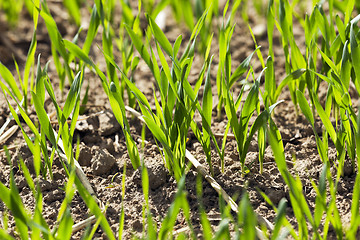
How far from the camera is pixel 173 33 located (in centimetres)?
280

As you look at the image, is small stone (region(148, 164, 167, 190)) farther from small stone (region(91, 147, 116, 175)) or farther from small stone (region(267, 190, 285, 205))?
small stone (region(267, 190, 285, 205))

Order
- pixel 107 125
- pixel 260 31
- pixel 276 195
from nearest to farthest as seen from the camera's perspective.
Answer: pixel 276 195 → pixel 107 125 → pixel 260 31

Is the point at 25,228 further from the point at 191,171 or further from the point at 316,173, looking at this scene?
the point at 316,173

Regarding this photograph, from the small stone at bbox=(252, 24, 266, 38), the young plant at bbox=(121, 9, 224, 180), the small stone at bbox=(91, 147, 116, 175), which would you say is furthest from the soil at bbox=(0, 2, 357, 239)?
the small stone at bbox=(252, 24, 266, 38)

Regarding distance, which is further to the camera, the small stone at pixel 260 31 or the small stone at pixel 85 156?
the small stone at pixel 260 31

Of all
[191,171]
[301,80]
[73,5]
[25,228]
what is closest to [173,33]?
[73,5]

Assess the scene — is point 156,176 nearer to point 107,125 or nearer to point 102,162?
point 102,162

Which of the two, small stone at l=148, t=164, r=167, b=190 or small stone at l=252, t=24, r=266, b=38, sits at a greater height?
small stone at l=252, t=24, r=266, b=38

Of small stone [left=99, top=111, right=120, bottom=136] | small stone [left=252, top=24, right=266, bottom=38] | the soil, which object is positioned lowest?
the soil

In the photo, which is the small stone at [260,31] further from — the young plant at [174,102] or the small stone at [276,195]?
the small stone at [276,195]

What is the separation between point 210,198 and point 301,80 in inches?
22.7

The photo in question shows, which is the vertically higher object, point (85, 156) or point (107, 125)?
point (107, 125)

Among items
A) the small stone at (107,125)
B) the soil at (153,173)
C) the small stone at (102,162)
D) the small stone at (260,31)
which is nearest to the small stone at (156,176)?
the soil at (153,173)

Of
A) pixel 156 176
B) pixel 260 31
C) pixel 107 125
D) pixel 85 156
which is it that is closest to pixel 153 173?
→ pixel 156 176
